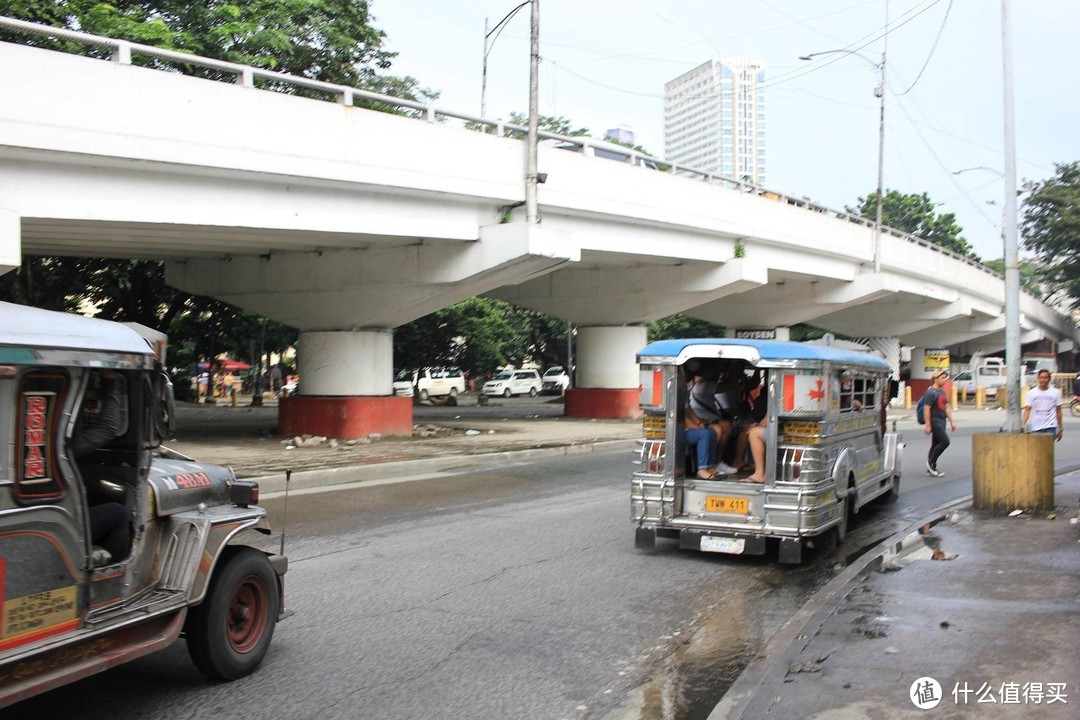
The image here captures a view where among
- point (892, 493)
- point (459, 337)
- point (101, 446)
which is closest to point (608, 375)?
point (459, 337)

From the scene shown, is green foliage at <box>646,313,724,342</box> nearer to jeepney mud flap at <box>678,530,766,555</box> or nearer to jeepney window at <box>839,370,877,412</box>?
jeepney window at <box>839,370,877,412</box>

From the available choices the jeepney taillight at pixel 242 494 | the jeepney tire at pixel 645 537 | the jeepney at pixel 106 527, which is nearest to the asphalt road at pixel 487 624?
the jeepney tire at pixel 645 537

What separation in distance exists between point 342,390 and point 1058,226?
55.4 meters

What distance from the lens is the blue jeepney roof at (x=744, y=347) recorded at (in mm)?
8812

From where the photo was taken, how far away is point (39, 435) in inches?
165

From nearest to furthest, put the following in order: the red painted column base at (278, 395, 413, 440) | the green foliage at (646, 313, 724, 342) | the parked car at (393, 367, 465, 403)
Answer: the red painted column base at (278, 395, 413, 440), the parked car at (393, 367, 465, 403), the green foliage at (646, 313, 724, 342)

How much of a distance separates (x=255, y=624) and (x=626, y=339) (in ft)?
79.9

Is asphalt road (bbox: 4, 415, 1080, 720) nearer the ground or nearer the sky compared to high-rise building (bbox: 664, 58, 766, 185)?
nearer the ground

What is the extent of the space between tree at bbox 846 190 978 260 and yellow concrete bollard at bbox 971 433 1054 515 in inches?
2474

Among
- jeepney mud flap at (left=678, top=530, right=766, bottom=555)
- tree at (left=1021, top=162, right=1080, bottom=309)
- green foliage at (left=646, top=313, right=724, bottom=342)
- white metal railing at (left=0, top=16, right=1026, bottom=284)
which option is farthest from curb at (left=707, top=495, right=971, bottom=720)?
tree at (left=1021, top=162, right=1080, bottom=309)

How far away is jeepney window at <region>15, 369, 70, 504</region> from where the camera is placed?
408 cm

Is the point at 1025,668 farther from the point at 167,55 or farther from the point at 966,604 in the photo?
the point at 167,55

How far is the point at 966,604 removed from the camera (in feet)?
22.4

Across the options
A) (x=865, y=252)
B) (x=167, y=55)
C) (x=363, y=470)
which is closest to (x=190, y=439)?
(x=363, y=470)
